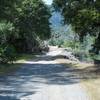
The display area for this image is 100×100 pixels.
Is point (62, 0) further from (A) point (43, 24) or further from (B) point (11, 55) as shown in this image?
(A) point (43, 24)

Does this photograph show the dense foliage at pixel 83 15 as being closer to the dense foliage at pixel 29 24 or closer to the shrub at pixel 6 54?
the shrub at pixel 6 54

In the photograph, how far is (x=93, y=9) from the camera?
30609mm

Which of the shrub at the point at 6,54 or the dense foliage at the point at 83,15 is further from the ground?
the dense foliage at the point at 83,15

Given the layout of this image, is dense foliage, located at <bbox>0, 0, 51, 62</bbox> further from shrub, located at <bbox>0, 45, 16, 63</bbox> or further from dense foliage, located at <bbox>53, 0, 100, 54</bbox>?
dense foliage, located at <bbox>53, 0, 100, 54</bbox>

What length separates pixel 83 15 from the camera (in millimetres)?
30672

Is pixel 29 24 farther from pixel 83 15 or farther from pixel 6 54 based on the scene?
pixel 83 15

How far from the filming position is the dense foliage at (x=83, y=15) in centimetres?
3025

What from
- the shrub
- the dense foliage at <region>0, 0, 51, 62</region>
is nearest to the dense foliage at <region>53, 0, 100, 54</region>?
the shrub

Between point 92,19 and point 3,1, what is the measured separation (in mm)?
6824

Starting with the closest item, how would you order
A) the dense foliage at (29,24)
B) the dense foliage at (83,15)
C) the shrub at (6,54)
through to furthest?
the dense foliage at (83,15), the shrub at (6,54), the dense foliage at (29,24)

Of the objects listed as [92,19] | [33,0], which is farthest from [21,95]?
[33,0]

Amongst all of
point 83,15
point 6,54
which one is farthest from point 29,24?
point 83,15

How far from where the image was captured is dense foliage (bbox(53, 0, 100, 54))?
30.2 meters

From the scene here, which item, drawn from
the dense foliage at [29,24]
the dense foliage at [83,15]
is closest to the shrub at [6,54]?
the dense foliage at [83,15]
